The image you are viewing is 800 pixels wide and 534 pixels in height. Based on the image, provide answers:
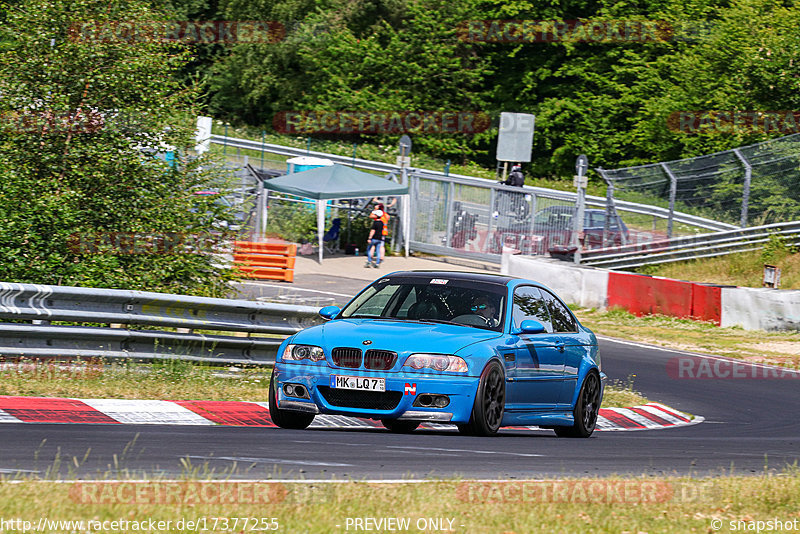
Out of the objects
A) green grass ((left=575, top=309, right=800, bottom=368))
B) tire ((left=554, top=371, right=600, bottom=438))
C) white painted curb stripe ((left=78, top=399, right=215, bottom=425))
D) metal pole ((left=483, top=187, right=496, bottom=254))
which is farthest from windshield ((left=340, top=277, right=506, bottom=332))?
metal pole ((left=483, top=187, right=496, bottom=254))

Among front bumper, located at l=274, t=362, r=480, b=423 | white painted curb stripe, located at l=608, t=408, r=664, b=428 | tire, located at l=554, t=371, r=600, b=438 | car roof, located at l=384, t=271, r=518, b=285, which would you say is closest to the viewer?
front bumper, located at l=274, t=362, r=480, b=423

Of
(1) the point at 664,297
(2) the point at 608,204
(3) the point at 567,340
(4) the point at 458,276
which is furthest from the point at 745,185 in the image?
(4) the point at 458,276

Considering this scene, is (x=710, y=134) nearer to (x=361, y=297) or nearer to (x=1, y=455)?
(x=361, y=297)

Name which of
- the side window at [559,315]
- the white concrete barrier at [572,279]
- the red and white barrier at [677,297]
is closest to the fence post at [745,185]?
the white concrete barrier at [572,279]

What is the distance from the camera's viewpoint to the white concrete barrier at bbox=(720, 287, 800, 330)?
23.1 metres

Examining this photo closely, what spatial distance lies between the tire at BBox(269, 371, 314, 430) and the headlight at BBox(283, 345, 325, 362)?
21 centimetres

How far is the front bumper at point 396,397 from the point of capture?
884cm

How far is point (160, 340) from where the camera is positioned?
38.8ft

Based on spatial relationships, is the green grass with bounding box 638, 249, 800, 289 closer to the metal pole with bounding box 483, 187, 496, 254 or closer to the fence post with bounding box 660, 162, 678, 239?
the fence post with bounding box 660, 162, 678, 239

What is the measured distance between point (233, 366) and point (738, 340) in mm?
12805

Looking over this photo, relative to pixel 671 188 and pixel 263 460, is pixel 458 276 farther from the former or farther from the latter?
pixel 671 188

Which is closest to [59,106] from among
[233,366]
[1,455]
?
[233,366]

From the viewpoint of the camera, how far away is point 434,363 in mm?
8891

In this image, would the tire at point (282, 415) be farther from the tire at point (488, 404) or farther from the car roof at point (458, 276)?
the car roof at point (458, 276)
